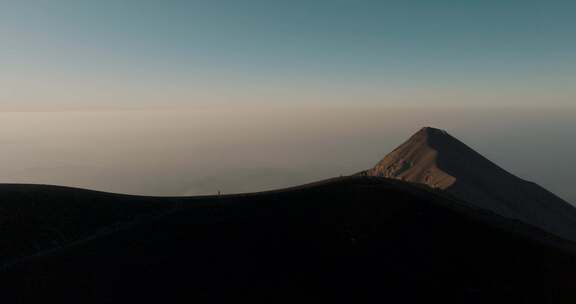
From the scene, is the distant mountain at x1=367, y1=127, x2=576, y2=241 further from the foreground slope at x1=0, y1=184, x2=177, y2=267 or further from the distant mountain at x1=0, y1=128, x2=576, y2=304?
the foreground slope at x1=0, y1=184, x2=177, y2=267

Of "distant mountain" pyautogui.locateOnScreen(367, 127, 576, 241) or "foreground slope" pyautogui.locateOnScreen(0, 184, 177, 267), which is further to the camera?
"distant mountain" pyautogui.locateOnScreen(367, 127, 576, 241)

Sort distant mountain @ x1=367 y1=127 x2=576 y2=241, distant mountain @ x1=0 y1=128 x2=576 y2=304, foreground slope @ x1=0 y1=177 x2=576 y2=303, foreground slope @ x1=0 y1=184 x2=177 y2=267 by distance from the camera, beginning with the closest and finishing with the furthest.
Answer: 1. foreground slope @ x1=0 y1=177 x2=576 y2=303
2. distant mountain @ x1=0 y1=128 x2=576 y2=304
3. foreground slope @ x1=0 y1=184 x2=177 y2=267
4. distant mountain @ x1=367 y1=127 x2=576 y2=241

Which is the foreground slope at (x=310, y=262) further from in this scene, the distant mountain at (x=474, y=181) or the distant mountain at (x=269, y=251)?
the distant mountain at (x=474, y=181)

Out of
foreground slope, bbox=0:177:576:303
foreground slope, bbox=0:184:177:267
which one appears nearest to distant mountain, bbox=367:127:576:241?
foreground slope, bbox=0:177:576:303

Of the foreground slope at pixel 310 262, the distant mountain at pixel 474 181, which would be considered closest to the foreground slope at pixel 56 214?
the foreground slope at pixel 310 262

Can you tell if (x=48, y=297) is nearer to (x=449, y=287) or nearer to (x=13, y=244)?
(x=13, y=244)

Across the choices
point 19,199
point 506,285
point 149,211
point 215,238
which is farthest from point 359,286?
point 19,199

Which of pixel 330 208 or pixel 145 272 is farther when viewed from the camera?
pixel 330 208
